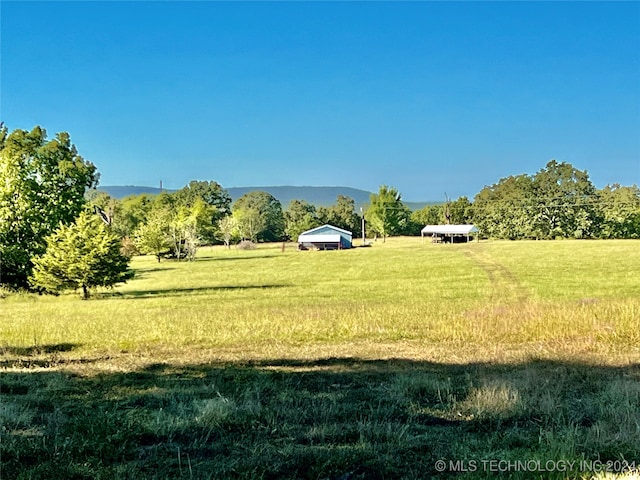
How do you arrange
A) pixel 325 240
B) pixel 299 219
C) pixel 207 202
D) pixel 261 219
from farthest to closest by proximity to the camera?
pixel 207 202
pixel 299 219
pixel 261 219
pixel 325 240

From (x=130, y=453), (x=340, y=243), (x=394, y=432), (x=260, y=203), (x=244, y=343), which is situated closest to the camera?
(x=130, y=453)

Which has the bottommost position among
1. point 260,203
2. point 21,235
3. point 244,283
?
point 244,283

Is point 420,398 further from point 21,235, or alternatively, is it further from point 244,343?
point 21,235

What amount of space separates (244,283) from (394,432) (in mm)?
40491

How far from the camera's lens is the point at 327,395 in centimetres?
698

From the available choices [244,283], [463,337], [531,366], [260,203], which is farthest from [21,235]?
[260,203]

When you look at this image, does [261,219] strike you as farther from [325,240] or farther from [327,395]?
[327,395]

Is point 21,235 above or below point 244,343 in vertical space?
above

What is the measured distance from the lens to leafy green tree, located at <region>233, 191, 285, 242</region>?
118 m

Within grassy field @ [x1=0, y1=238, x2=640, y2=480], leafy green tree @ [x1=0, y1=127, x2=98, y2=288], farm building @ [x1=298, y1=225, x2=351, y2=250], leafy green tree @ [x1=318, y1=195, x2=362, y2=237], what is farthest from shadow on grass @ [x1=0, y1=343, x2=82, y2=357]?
leafy green tree @ [x1=318, y1=195, x2=362, y2=237]

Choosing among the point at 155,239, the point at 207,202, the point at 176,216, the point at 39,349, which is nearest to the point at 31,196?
the point at 39,349

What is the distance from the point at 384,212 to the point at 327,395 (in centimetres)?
10941

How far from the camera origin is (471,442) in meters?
5.03

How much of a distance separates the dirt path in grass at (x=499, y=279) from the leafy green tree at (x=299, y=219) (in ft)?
172
